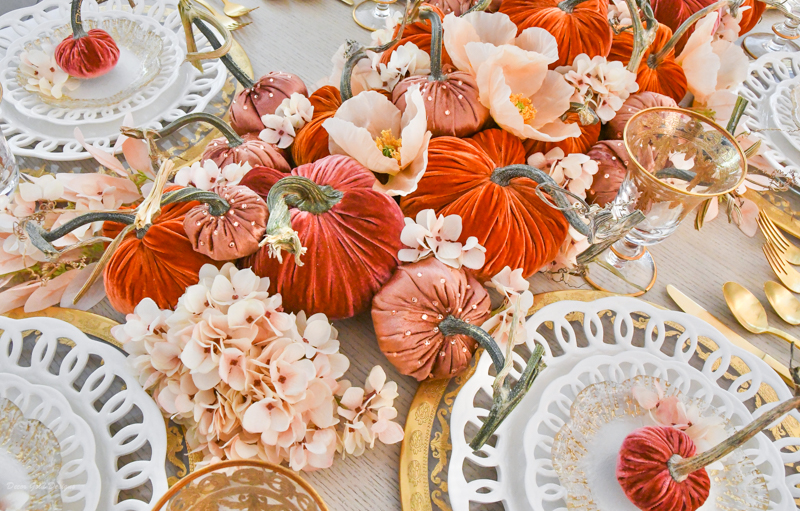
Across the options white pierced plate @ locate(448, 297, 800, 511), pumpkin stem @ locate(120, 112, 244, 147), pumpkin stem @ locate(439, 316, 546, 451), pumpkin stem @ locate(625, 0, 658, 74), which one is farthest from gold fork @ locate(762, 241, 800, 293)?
pumpkin stem @ locate(120, 112, 244, 147)

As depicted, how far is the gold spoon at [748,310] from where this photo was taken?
1.63ft

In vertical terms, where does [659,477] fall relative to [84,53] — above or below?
below

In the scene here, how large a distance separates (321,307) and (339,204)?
83mm

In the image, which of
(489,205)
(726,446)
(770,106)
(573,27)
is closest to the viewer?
(726,446)

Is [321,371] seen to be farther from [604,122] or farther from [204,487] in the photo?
[604,122]

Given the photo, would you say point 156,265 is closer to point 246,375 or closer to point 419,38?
point 246,375

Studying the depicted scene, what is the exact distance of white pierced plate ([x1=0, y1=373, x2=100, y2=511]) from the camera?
0.33 metres

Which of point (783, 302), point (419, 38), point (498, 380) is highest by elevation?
point (419, 38)

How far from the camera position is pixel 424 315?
40 cm

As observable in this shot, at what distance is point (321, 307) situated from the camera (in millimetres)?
410

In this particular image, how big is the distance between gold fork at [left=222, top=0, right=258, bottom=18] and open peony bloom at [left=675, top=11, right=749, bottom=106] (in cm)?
59

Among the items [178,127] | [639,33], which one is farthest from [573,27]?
[178,127]

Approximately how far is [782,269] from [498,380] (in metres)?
0.40

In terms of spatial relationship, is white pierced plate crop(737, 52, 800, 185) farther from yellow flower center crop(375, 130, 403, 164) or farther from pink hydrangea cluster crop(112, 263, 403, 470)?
pink hydrangea cluster crop(112, 263, 403, 470)
